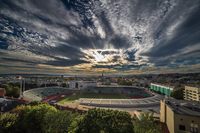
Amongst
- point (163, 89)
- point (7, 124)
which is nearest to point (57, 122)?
point (7, 124)

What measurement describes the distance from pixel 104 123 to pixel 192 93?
219ft

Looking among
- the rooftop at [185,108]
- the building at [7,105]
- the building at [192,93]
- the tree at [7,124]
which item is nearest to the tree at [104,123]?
the rooftop at [185,108]

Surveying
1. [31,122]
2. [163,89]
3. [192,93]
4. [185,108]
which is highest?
[185,108]

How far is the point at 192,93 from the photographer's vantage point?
67875 millimetres

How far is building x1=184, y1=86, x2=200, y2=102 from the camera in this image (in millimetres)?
64363

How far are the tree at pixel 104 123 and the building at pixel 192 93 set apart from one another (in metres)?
60.7

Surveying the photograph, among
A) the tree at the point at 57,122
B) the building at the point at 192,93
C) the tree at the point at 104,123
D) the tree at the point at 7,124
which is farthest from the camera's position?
the building at the point at 192,93

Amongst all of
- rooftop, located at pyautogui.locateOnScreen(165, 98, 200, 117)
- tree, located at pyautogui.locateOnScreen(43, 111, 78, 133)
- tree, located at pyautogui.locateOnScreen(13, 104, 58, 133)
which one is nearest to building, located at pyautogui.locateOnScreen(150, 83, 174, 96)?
rooftop, located at pyautogui.locateOnScreen(165, 98, 200, 117)

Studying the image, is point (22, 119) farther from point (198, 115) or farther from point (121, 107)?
point (121, 107)

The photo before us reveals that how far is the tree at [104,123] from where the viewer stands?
18750 millimetres

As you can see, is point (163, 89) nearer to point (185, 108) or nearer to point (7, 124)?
point (185, 108)

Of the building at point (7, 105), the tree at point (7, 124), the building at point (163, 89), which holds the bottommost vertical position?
the building at point (163, 89)

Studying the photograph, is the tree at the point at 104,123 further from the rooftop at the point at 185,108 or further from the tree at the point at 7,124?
the tree at the point at 7,124

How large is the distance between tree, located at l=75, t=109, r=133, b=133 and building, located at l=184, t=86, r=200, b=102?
60733 millimetres
